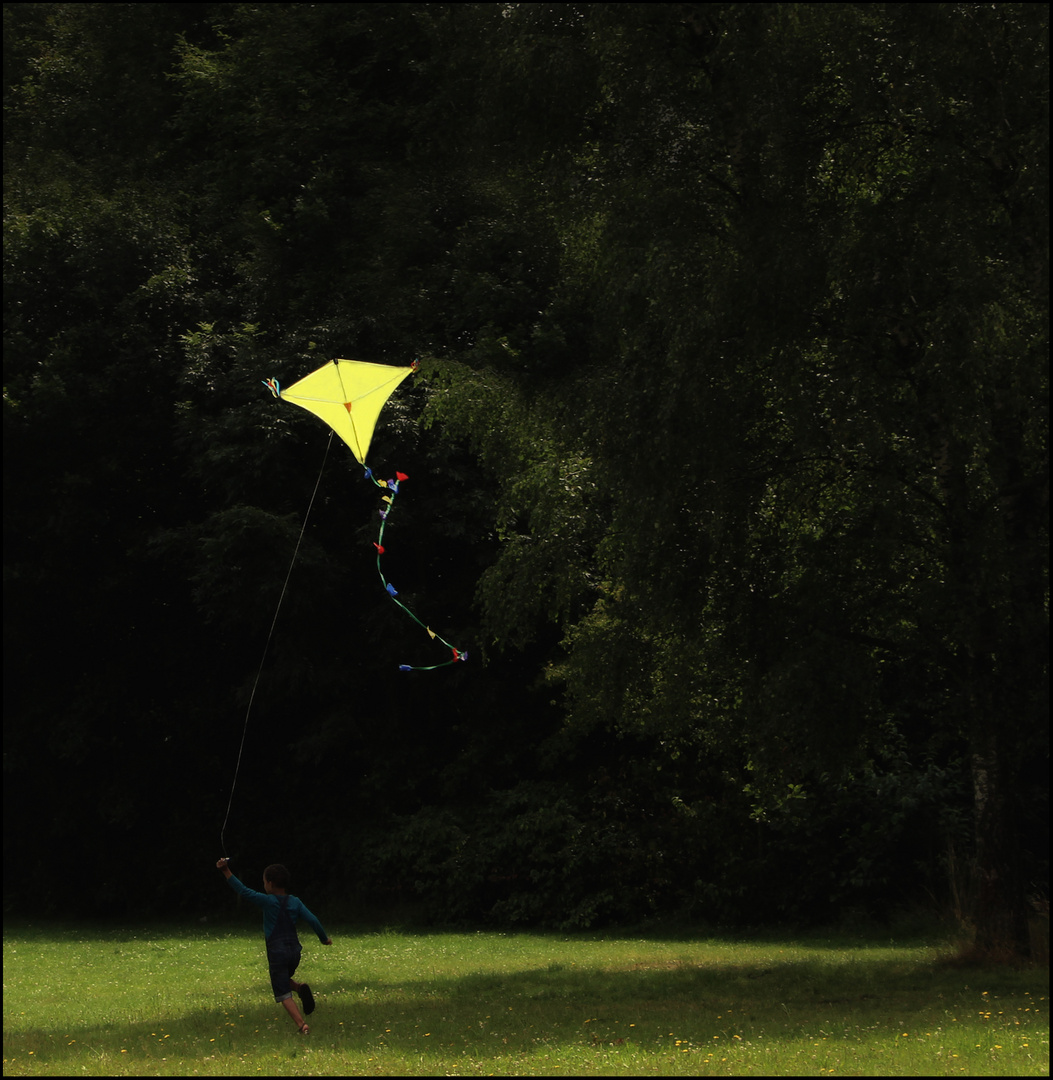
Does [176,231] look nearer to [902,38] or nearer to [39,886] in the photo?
[39,886]

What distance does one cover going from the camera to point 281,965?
955cm

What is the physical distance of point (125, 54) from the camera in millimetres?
30344

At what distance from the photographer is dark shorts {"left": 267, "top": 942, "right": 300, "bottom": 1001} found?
376 inches

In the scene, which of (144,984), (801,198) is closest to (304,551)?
(144,984)

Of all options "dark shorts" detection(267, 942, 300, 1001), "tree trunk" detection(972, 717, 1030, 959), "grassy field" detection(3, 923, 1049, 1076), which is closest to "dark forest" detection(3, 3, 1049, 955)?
"tree trunk" detection(972, 717, 1030, 959)

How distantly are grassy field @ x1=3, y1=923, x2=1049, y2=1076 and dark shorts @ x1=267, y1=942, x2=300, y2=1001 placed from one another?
414 millimetres

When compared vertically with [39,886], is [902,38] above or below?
above

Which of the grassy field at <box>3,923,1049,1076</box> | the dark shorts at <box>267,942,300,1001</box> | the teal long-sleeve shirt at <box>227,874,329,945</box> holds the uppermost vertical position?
the teal long-sleeve shirt at <box>227,874,329,945</box>

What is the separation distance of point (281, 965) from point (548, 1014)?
111 inches

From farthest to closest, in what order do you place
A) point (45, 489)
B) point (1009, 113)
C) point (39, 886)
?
point (39, 886), point (45, 489), point (1009, 113)

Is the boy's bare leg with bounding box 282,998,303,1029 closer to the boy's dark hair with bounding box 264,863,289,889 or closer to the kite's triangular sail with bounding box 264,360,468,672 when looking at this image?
the boy's dark hair with bounding box 264,863,289,889

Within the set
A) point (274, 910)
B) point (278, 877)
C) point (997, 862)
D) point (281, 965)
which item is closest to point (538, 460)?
point (997, 862)

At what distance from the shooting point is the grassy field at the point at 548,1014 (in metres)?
8.80

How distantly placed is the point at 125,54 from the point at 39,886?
18.9 metres
